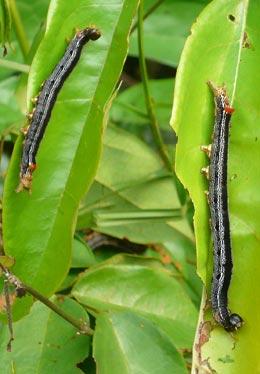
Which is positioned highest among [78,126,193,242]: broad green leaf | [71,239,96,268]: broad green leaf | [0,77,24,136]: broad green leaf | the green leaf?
the green leaf

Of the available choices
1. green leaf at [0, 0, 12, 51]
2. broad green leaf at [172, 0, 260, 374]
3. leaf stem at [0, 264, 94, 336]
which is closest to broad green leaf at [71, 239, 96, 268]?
leaf stem at [0, 264, 94, 336]

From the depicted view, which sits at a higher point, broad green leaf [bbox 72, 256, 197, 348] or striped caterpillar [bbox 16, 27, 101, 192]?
A: striped caterpillar [bbox 16, 27, 101, 192]

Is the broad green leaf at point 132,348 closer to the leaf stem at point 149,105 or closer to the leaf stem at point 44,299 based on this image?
the leaf stem at point 44,299

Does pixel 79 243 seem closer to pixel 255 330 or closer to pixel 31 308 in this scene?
pixel 31 308

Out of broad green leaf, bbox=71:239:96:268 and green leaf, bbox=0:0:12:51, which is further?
broad green leaf, bbox=71:239:96:268

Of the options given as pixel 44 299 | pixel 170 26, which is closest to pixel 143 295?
pixel 44 299

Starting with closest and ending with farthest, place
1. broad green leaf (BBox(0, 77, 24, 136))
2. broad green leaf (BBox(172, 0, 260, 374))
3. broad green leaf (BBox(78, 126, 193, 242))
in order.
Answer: broad green leaf (BBox(172, 0, 260, 374)) < broad green leaf (BBox(0, 77, 24, 136)) < broad green leaf (BBox(78, 126, 193, 242))

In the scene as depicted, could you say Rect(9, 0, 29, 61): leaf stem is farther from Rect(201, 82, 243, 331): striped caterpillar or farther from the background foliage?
Rect(201, 82, 243, 331): striped caterpillar

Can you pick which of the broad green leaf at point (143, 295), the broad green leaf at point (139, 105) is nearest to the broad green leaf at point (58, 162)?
the broad green leaf at point (143, 295)
